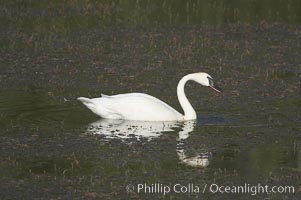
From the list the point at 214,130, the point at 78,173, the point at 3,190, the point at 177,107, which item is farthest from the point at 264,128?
the point at 3,190

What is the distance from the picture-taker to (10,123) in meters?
12.6

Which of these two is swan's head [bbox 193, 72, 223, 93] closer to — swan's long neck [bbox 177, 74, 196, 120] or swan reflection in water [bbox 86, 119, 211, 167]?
swan's long neck [bbox 177, 74, 196, 120]

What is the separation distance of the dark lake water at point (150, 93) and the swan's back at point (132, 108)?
0.52 feet

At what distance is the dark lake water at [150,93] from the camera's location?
10156mm

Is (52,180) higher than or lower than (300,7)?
lower

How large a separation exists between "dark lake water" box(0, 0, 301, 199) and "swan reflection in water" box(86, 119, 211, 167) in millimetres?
26

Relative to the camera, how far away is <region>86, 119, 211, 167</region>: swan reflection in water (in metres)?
11.4

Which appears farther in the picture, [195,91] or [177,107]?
[195,91]

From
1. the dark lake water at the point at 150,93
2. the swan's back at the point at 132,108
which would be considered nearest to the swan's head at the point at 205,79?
the dark lake water at the point at 150,93

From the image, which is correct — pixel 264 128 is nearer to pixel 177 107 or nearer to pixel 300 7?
pixel 177 107

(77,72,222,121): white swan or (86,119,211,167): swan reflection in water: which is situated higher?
(77,72,222,121): white swan

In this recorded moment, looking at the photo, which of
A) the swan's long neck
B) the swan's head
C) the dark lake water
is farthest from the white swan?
the swan's head

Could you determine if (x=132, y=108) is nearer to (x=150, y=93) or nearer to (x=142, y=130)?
(x=142, y=130)

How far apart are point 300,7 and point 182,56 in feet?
18.3
